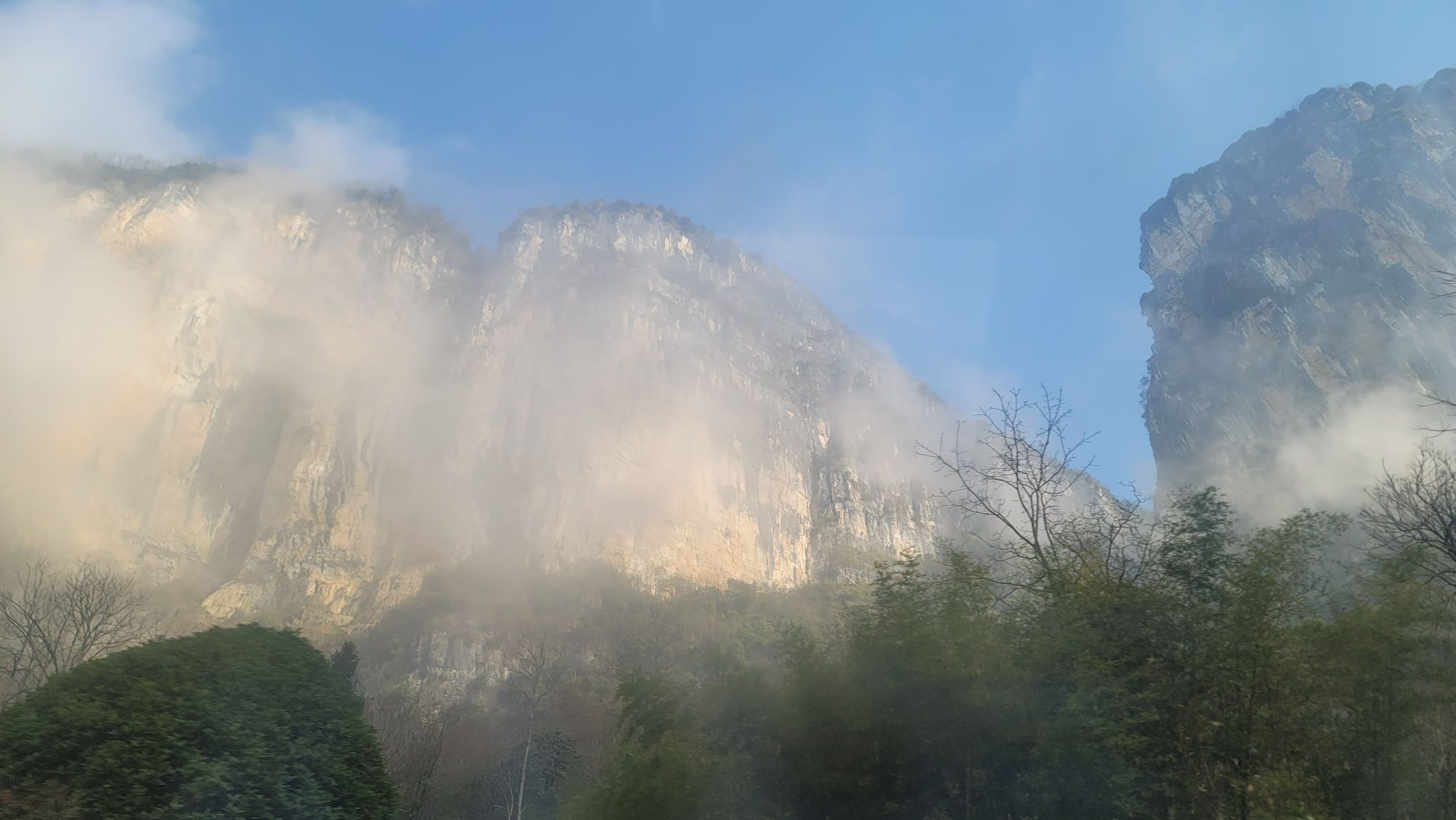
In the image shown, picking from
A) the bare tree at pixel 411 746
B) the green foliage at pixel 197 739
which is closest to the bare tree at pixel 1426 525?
the green foliage at pixel 197 739

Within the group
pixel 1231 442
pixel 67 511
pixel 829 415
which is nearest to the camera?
pixel 67 511

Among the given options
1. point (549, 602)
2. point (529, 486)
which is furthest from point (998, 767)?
point (529, 486)

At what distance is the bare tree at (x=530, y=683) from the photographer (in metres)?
32.0

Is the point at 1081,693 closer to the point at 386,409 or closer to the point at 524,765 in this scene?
the point at 524,765

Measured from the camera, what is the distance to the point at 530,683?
46.6m

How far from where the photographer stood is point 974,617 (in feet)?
37.4

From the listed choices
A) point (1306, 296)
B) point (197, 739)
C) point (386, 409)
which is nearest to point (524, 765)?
point (197, 739)

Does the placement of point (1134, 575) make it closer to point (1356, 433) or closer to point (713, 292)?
point (1356, 433)

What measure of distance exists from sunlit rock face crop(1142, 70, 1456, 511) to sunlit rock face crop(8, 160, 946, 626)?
127 ft

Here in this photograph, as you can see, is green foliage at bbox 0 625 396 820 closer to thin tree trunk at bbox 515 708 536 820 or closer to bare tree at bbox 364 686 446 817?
bare tree at bbox 364 686 446 817

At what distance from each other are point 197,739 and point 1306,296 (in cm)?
8749

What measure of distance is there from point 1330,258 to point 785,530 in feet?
198

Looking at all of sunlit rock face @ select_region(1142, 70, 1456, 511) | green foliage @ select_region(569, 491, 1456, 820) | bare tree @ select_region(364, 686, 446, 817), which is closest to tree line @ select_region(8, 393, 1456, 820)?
green foliage @ select_region(569, 491, 1456, 820)

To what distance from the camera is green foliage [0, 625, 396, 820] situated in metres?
6.33
